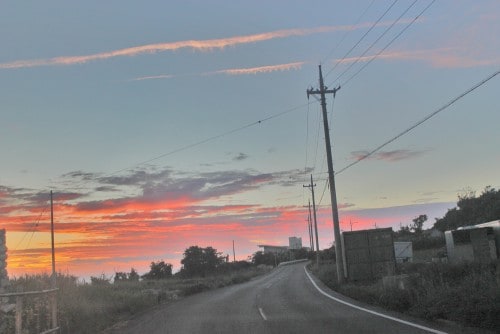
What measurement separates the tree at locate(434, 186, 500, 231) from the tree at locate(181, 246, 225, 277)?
44.5 m

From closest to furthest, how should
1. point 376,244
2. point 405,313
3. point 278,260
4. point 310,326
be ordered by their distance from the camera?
point 310,326
point 405,313
point 376,244
point 278,260

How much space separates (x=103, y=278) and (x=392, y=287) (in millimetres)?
21930

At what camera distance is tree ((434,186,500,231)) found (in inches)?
2936

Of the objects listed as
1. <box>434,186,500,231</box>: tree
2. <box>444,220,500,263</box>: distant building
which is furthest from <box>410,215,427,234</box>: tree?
<box>444,220,500,263</box>: distant building

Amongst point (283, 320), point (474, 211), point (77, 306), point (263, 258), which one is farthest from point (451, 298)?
point (263, 258)

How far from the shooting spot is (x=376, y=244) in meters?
34.8

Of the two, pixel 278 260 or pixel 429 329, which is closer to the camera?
pixel 429 329

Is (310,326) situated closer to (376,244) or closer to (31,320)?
(31,320)

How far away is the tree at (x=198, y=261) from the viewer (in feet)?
351

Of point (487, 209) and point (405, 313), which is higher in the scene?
point (487, 209)

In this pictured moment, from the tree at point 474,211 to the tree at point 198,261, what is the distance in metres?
44.5

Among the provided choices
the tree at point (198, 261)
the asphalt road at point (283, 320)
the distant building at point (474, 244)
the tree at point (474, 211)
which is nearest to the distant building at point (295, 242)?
the tree at point (198, 261)

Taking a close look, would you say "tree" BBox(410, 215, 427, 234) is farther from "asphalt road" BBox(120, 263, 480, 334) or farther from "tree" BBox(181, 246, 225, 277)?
"asphalt road" BBox(120, 263, 480, 334)

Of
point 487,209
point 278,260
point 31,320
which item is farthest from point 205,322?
point 278,260
